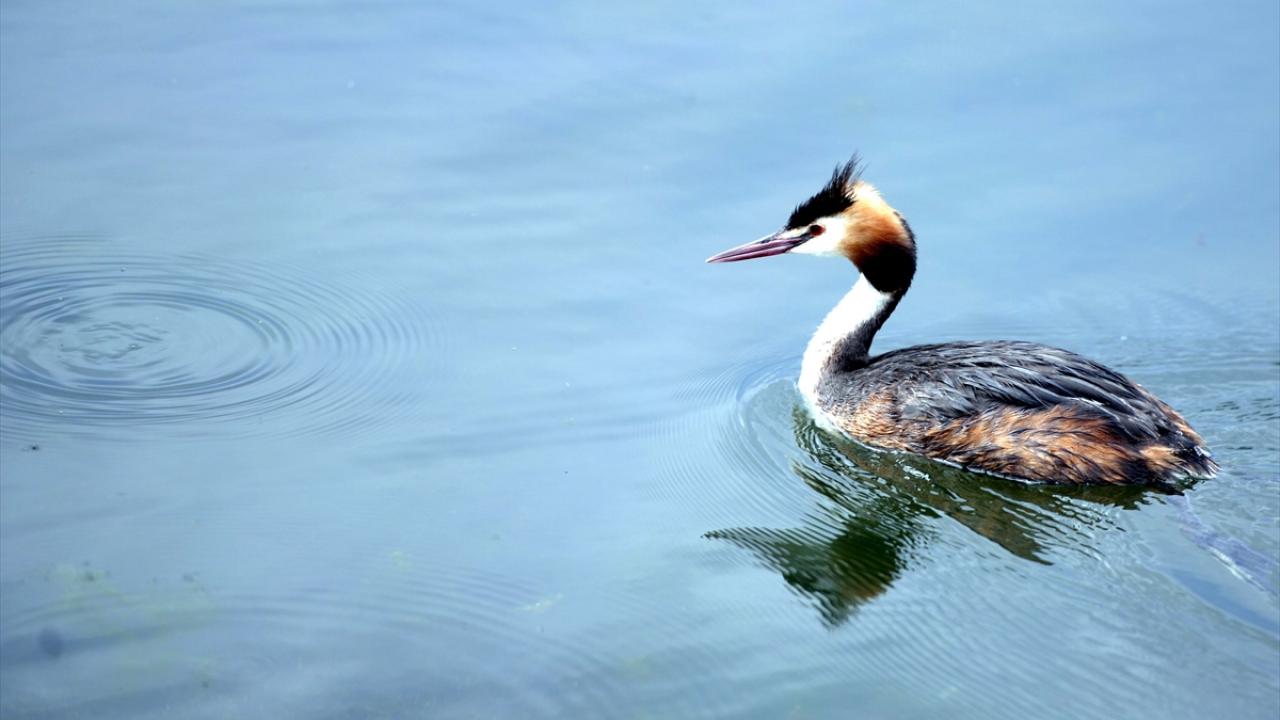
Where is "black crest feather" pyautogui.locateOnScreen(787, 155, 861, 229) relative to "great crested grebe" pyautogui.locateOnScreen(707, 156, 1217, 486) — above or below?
above

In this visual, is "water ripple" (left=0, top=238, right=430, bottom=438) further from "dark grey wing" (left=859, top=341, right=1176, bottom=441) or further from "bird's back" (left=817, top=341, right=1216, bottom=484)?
"dark grey wing" (left=859, top=341, right=1176, bottom=441)

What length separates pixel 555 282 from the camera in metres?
8.58

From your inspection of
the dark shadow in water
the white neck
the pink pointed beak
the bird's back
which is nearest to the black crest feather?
the pink pointed beak

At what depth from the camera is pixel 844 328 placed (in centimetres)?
829

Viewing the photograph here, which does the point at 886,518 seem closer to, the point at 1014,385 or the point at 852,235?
the point at 1014,385

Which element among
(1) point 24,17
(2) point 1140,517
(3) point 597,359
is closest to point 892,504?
(2) point 1140,517

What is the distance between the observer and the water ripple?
716 cm

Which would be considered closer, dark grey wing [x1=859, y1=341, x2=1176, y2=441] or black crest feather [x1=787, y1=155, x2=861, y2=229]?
dark grey wing [x1=859, y1=341, x2=1176, y2=441]

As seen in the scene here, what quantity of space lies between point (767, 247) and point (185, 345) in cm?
308

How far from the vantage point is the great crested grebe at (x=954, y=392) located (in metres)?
7.33

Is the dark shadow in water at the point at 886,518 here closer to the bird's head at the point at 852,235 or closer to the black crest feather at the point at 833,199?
the bird's head at the point at 852,235

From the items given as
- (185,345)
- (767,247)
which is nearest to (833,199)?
(767,247)

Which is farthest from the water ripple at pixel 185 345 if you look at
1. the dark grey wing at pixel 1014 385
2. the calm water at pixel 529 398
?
the dark grey wing at pixel 1014 385

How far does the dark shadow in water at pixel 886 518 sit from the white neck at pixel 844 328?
41cm
